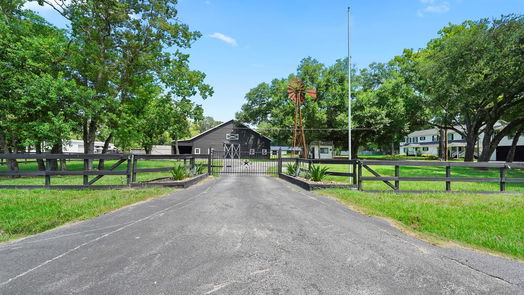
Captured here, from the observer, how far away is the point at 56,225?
187 inches

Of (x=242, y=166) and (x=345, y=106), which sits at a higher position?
(x=345, y=106)

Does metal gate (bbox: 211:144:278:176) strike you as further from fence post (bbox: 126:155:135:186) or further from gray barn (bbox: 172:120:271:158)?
fence post (bbox: 126:155:135:186)

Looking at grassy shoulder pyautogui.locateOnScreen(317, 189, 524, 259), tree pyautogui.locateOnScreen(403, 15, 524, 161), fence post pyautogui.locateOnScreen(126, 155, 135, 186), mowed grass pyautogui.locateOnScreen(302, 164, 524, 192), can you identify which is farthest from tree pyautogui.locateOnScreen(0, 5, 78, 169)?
tree pyautogui.locateOnScreen(403, 15, 524, 161)

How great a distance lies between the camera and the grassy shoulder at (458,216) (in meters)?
4.01

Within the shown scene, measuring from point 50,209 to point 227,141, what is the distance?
110ft

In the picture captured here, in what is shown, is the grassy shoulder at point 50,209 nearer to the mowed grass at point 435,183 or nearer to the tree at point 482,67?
the mowed grass at point 435,183

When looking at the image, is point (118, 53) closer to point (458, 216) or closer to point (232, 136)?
point (458, 216)

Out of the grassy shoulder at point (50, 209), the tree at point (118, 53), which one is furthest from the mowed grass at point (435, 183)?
the tree at point (118, 53)

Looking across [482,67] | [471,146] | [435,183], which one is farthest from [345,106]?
[435,183]

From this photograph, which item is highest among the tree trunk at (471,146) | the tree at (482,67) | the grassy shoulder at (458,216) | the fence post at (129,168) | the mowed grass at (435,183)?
the tree at (482,67)

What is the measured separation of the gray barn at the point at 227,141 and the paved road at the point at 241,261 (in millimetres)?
33273

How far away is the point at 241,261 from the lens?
3090mm

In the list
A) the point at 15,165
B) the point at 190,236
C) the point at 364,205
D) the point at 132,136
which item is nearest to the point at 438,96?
the point at 364,205

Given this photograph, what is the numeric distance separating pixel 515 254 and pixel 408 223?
1653mm
